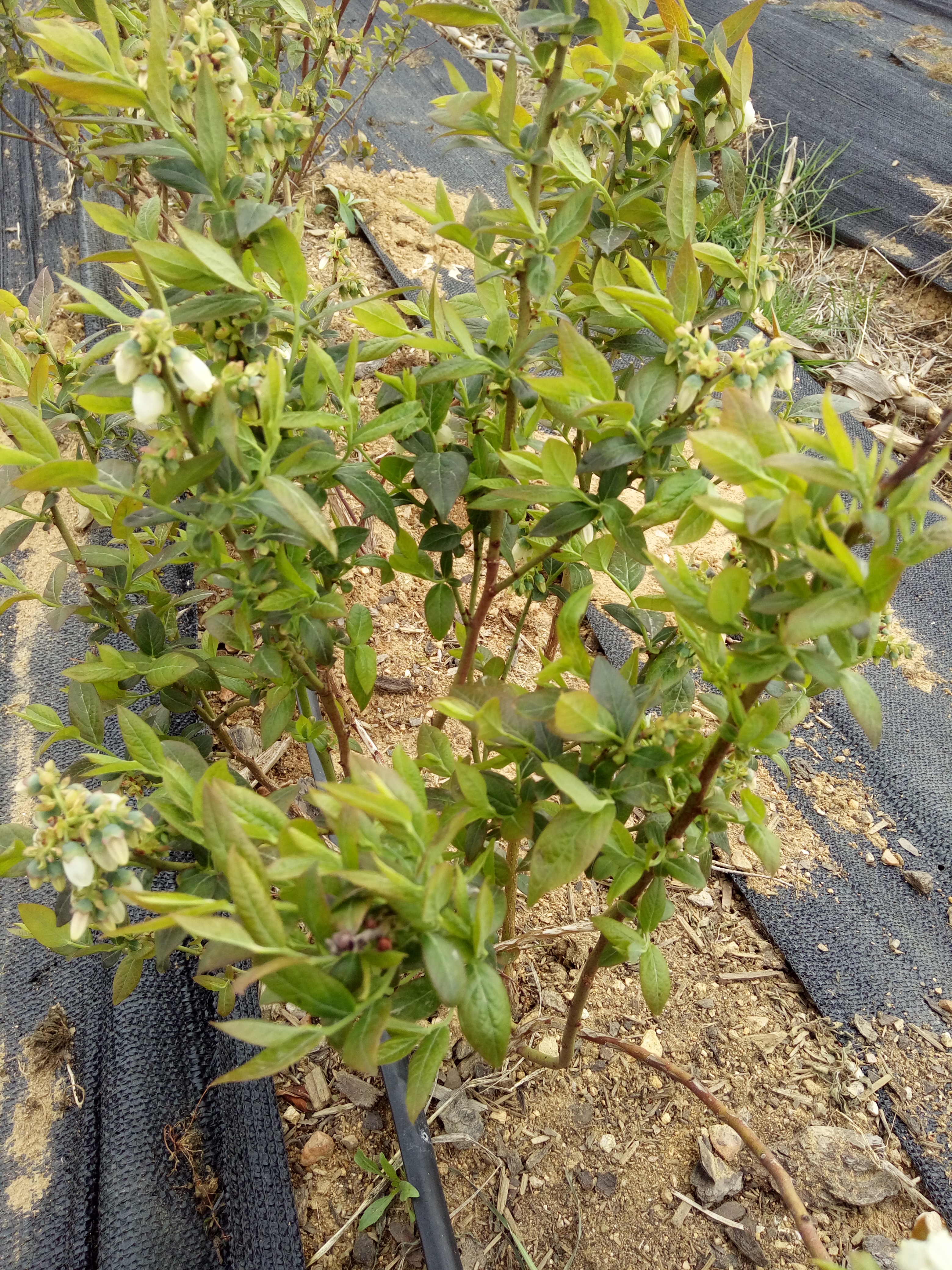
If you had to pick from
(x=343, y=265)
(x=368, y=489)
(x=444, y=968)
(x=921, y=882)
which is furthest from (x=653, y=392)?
(x=921, y=882)

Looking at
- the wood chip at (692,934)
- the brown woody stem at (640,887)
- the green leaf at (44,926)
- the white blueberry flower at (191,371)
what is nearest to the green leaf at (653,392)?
the brown woody stem at (640,887)

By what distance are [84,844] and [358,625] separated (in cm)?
44

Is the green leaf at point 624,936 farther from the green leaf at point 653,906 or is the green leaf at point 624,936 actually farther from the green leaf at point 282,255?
the green leaf at point 282,255

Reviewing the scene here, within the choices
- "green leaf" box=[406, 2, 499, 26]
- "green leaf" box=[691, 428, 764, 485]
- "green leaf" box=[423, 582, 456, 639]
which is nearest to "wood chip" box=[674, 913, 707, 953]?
"green leaf" box=[423, 582, 456, 639]

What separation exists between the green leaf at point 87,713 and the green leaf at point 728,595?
72 cm

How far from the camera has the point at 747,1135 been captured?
1.09 metres

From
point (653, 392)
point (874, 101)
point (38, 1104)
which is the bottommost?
point (38, 1104)

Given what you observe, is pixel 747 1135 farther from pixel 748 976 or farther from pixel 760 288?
pixel 760 288

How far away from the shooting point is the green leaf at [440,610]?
3.54ft

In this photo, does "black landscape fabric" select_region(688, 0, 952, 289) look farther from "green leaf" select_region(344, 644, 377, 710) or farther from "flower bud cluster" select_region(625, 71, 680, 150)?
"green leaf" select_region(344, 644, 377, 710)

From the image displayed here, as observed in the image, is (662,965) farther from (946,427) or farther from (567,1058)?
(946,427)

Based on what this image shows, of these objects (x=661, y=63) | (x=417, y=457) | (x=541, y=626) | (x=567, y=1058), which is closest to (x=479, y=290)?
(x=417, y=457)

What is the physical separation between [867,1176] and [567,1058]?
1.63 feet

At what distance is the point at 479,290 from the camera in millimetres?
894
